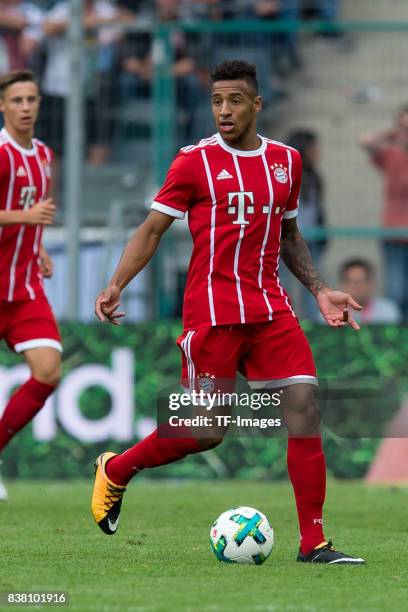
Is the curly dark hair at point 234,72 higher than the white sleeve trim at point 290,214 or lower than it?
higher

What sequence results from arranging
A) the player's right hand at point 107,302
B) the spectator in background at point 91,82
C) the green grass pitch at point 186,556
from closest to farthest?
the green grass pitch at point 186,556 → the player's right hand at point 107,302 → the spectator in background at point 91,82

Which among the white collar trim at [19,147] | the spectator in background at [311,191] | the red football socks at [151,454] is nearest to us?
the red football socks at [151,454]

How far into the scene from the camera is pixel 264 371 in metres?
7.10

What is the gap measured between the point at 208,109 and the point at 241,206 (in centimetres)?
654

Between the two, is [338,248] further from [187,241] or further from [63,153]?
[63,153]

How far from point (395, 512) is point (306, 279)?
3.16 metres

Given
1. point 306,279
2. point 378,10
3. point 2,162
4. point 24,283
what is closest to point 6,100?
point 2,162

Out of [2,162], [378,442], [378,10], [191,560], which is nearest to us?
[191,560]

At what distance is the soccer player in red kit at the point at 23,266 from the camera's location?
9.50m

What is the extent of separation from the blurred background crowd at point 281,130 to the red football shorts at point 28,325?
3.62 meters

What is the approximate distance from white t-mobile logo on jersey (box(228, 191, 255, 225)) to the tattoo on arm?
18.3 inches

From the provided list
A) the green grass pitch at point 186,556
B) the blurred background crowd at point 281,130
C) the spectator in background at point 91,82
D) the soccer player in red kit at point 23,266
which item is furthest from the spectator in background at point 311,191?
the soccer player in red kit at point 23,266

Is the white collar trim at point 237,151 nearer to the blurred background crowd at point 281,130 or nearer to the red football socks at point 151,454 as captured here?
the red football socks at point 151,454

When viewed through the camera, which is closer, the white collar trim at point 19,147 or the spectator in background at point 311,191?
the white collar trim at point 19,147
